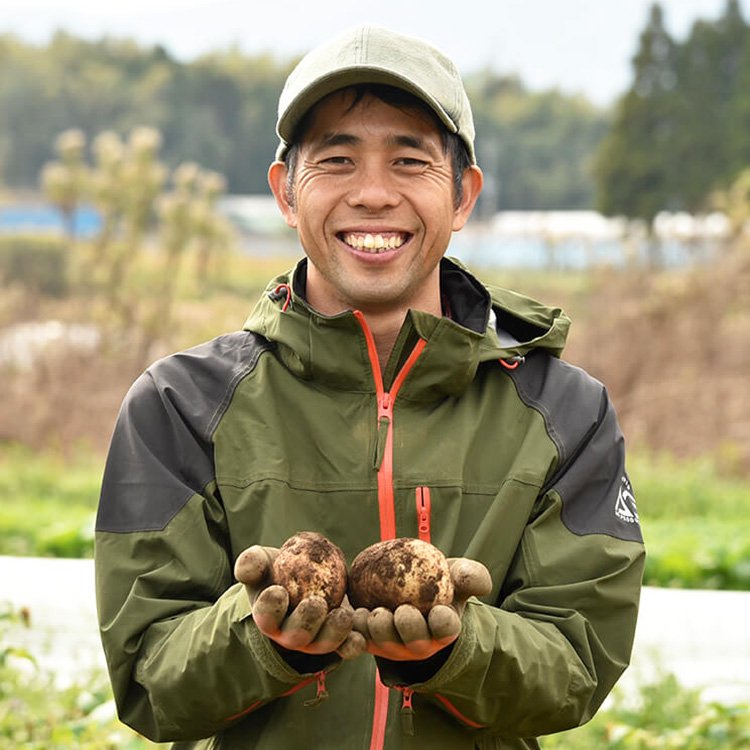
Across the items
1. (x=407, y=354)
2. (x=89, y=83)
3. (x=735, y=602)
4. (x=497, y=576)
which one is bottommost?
(x=735, y=602)

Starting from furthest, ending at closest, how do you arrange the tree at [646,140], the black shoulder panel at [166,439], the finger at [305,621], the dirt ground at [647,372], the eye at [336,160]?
1. the tree at [646,140]
2. the dirt ground at [647,372]
3. the eye at [336,160]
4. the black shoulder panel at [166,439]
5. the finger at [305,621]

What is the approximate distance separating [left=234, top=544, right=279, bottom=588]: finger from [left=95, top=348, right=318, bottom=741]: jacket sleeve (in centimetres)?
11

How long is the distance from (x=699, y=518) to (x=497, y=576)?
6.32 metres

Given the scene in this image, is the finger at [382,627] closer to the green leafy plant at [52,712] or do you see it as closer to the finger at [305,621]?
the finger at [305,621]

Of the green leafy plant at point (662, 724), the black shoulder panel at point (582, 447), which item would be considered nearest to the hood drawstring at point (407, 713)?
the black shoulder panel at point (582, 447)

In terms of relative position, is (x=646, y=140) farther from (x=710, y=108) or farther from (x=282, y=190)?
(x=282, y=190)

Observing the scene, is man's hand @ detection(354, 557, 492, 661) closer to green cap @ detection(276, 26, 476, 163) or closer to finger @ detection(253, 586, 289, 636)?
finger @ detection(253, 586, 289, 636)

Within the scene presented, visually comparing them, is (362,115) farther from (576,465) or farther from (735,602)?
(735,602)

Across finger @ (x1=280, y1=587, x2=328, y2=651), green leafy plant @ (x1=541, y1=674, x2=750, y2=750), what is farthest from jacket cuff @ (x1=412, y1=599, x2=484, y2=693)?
green leafy plant @ (x1=541, y1=674, x2=750, y2=750)

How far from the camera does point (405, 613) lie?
194 centimetres

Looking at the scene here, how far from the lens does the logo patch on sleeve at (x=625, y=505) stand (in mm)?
2477

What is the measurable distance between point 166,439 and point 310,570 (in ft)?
1.69

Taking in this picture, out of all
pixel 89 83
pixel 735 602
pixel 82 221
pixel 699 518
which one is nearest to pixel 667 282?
pixel 699 518

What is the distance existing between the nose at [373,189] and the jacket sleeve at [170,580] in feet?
1.26
